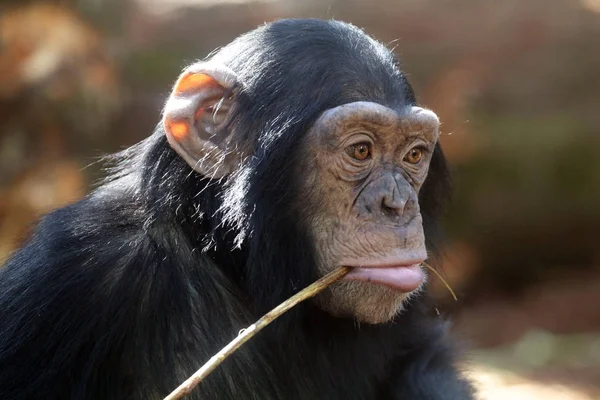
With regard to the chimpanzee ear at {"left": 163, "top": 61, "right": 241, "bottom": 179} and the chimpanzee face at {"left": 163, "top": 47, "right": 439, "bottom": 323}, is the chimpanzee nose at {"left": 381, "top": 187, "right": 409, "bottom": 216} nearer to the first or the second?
the chimpanzee face at {"left": 163, "top": 47, "right": 439, "bottom": 323}

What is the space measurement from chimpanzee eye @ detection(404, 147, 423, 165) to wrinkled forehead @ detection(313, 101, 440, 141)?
0.11 metres

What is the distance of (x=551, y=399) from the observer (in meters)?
7.67

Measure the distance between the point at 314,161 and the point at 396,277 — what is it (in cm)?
73

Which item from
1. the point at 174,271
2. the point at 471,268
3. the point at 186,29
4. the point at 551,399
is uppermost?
the point at 186,29

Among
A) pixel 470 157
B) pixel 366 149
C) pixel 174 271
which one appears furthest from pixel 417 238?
pixel 470 157

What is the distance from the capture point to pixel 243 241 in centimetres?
440

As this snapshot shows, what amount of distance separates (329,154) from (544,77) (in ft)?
22.9

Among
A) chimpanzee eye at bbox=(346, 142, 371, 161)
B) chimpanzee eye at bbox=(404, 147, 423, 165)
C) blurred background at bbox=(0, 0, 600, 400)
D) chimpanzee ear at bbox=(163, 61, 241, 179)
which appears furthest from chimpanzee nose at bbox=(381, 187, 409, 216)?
blurred background at bbox=(0, 0, 600, 400)

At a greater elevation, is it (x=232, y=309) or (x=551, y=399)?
(x=232, y=309)

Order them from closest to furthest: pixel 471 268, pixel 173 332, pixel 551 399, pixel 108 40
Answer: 1. pixel 173 332
2. pixel 551 399
3. pixel 108 40
4. pixel 471 268

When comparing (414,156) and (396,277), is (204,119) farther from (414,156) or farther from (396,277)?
(396,277)

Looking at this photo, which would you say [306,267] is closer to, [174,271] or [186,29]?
[174,271]

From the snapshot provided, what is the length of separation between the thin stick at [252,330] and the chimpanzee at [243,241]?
0.09 m

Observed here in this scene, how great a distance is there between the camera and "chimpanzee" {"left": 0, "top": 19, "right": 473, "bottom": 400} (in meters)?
4.11
